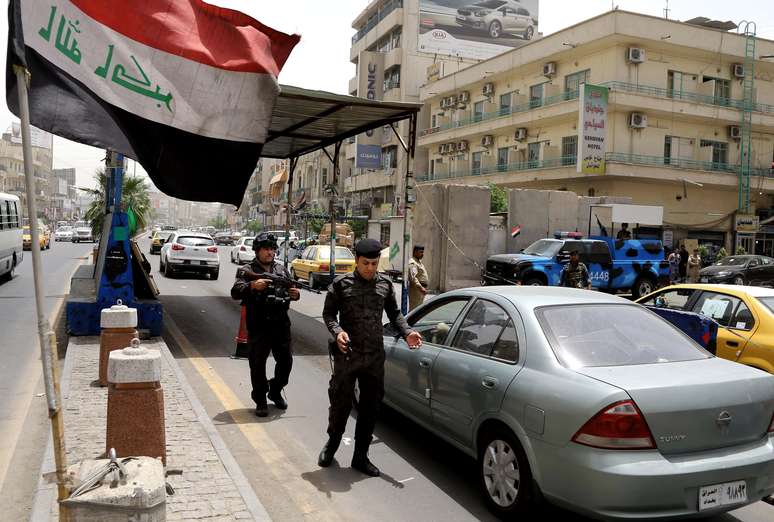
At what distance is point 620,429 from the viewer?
3.63m

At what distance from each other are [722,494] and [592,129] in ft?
106

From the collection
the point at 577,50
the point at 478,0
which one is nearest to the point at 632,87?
the point at 577,50

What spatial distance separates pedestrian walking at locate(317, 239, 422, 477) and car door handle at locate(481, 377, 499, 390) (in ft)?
2.27

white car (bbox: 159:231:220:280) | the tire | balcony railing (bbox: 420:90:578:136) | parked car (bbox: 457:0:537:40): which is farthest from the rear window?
parked car (bbox: 457:0:537:40)

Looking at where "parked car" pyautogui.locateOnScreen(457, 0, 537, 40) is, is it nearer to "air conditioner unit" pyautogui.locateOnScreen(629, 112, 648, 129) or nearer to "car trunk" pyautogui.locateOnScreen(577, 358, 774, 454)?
"air conditioner unit" pyautogui.locateOnScreen(629, 112, 648, 129)

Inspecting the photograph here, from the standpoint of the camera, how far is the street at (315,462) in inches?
175

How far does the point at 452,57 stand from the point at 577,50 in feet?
73.7

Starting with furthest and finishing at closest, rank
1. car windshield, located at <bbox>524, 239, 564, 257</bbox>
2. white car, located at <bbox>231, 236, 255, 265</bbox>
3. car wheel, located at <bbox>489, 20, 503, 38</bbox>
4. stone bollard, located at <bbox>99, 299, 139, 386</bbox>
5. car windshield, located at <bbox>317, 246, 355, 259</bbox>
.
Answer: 1. car wheel, located at <bbox>489, 20, 503, 38</bbox>
2. white car, located at <bbox>231, 236, 255, 265</bbox>
3. car windshield, located at <bbox>317, 246, 355, 259</bbox>
4. car windshield, located at <bbox>524, 239, 564, 257</bbox>
5. stone bollard, located at <bbox>99, 299, 139, 386</bbox>

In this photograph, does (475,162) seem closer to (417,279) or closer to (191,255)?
(191,255)

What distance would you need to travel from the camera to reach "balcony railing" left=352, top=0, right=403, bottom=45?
59.2m

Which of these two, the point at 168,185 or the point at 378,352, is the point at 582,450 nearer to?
the point at 378,352

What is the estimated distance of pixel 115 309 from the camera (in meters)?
6.73

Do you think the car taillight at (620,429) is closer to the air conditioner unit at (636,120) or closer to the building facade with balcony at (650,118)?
the building facade with balcony at (650,118)

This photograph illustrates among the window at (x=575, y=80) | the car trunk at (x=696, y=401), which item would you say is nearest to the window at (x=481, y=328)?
the car trunk at (x=696, y=401)
